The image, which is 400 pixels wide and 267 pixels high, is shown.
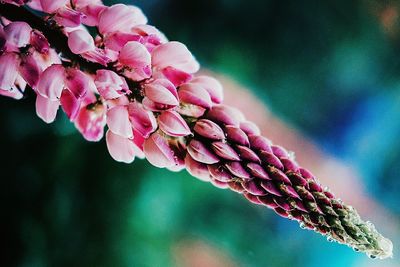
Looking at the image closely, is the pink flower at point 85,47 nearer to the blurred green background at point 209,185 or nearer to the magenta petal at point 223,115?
the magenta petal at point 223,115

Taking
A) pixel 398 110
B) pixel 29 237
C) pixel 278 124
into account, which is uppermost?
pixel 398 110

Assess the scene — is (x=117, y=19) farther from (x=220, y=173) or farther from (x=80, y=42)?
(x=220, y=173)

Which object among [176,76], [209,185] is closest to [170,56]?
[176,76]

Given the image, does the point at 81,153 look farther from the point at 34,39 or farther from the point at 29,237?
the point at 34,39

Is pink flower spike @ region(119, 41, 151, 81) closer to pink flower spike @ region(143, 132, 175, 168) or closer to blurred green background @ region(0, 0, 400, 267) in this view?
pink flower spike @ region(143, 132, 175, 168)

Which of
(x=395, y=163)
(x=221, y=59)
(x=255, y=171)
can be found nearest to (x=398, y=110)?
(x=395, y=163)

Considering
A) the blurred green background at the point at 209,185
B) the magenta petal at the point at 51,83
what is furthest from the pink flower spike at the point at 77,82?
the blurred green background at the point at 209,185

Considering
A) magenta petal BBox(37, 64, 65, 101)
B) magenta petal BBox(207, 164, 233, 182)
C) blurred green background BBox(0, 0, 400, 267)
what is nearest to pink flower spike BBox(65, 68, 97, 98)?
magenta petal BBox(37, 64, 65, 101)
